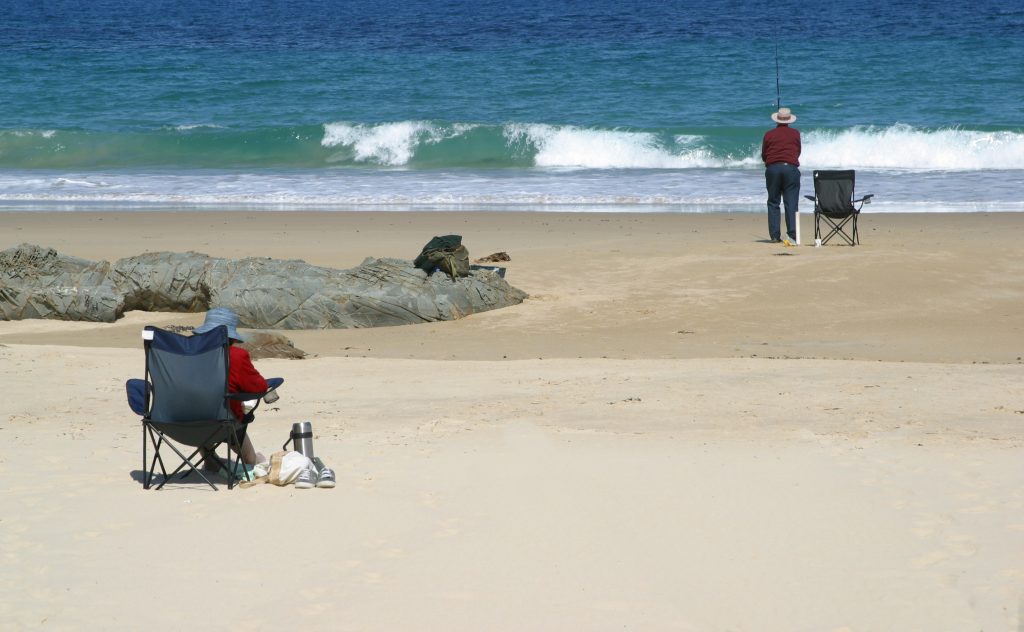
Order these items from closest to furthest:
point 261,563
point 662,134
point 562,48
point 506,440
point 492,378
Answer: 1. point 261,563
2. point 506,440
3. point 492,378
4. point 662,134
5. point 562,48

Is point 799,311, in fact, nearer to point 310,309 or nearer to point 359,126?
point 310,309

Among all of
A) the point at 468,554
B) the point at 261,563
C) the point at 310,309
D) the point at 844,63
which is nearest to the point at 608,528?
the point at 468,554

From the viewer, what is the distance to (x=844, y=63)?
3238cm

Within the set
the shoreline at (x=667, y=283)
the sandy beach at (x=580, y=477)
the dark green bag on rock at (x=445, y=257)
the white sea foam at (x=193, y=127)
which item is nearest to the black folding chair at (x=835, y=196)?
the shoreline at (x=667, y=283)

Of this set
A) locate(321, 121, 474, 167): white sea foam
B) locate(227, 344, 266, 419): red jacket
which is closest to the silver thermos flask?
locate(227, 344, 266, 419): red jacket

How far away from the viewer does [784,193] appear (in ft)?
44.5

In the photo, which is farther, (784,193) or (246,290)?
(784,193)

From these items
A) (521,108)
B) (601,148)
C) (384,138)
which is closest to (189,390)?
(601,148)

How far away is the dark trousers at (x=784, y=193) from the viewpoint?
43.9 ft

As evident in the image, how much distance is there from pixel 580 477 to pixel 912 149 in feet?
70.4

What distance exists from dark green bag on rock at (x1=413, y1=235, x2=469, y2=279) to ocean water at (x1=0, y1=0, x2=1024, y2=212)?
754 cm

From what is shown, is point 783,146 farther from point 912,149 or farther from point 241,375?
point 912,149

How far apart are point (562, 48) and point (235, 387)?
31.4 meters

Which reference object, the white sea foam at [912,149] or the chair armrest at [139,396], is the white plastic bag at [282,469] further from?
the white sea foam at [912,149]
